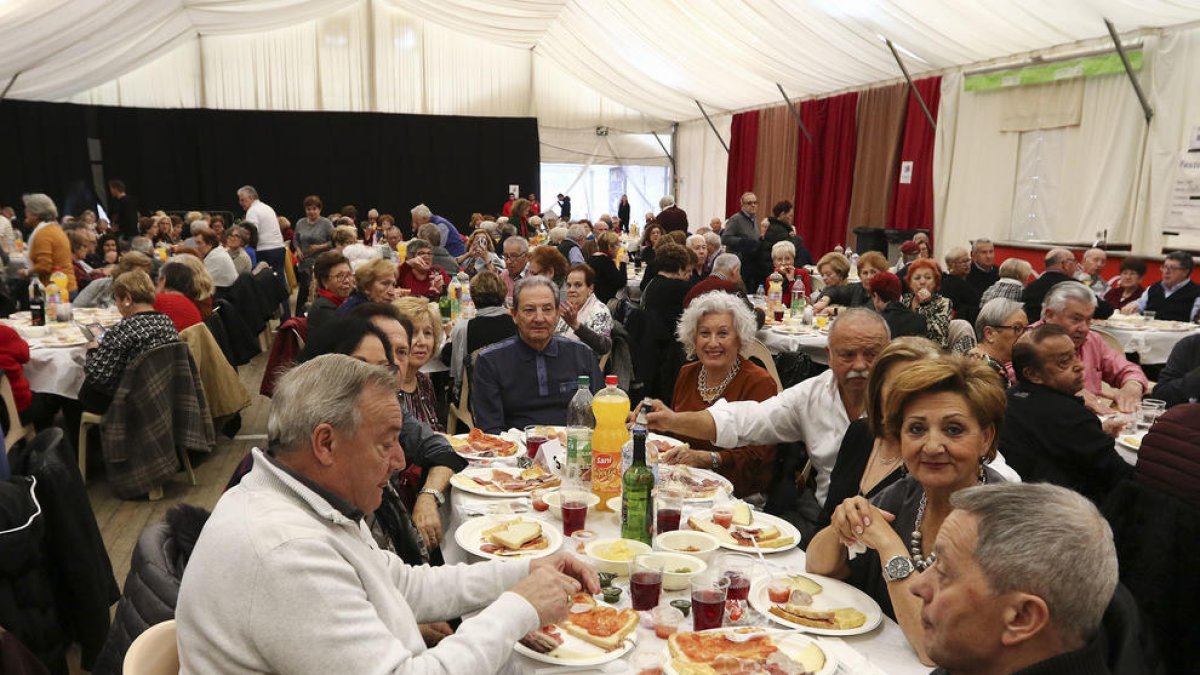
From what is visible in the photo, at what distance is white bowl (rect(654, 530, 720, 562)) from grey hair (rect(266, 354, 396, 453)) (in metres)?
0.91

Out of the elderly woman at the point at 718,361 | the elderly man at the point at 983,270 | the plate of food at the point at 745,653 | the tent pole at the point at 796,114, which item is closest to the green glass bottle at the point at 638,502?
the plate of food at the point at 745,653

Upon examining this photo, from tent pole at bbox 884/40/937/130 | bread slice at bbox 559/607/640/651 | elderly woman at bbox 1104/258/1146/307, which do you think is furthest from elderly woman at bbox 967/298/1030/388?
tent pole at bbox 884/40/937/130

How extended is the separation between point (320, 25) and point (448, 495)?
18.2 meters

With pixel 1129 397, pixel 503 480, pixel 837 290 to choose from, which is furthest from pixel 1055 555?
pixel 837 290

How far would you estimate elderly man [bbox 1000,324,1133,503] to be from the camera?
3.07 m

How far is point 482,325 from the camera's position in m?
4.79

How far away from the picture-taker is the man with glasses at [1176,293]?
22.3ft

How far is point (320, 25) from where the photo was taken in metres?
18.4

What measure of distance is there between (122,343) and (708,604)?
Result: 13.5 feet

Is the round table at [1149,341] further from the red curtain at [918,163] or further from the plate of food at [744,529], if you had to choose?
the plate of food at [744,529]

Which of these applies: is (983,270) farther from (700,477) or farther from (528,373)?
(700,477)

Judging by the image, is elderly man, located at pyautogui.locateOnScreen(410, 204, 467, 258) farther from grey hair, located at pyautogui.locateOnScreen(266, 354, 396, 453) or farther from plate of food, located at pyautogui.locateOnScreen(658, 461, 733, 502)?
grey hair, located at pyautogui.locateOnScreen(266, 354, 396, 453)

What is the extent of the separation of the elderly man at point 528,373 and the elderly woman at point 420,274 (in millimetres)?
3674

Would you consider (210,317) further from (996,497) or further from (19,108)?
(19,108)
